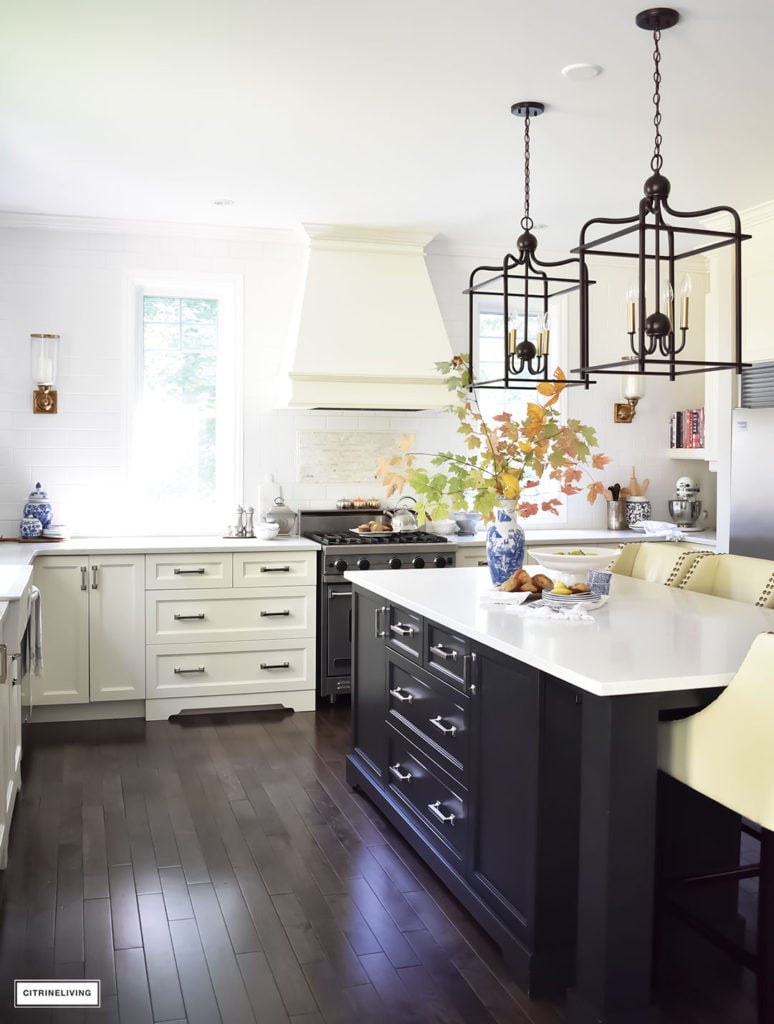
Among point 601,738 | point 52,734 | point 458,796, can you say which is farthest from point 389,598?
point 52,734

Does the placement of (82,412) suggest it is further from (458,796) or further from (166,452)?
(458,796)

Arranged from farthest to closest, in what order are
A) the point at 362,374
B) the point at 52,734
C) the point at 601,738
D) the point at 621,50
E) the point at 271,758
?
the point at 362,374 → the point at 52,734 → the point at 271,758 → the point at 621,50 → the point at 601,738

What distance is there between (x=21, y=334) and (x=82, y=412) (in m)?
0.54

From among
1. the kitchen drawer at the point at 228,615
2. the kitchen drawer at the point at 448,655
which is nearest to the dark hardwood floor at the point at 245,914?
the kitchen drawer at the point at 448,655

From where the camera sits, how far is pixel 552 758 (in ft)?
7.80

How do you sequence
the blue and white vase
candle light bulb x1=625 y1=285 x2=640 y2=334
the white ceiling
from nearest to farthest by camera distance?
candle light bulb x1=625 y1=285 x2=640 y2=334 < the white ceiling < the blue and white vase

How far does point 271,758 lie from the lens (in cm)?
439

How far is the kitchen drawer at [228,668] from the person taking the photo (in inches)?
200

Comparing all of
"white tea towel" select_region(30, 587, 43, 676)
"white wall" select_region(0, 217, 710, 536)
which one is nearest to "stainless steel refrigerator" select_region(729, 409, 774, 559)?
"white wall" select_region(0, 217, 710, 536)

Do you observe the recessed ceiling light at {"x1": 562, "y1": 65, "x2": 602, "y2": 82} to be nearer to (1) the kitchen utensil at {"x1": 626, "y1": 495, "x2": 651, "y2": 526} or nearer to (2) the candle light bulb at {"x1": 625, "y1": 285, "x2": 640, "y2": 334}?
(2) the candle light bulb at {"x1": 625, "y1": 285, "x2": 640, "y2": 334}

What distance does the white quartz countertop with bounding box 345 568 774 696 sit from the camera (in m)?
2.14

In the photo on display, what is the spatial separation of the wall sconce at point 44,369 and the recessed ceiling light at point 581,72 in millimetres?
3281

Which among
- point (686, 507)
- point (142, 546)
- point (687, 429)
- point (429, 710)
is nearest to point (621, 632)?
point (429, 710)

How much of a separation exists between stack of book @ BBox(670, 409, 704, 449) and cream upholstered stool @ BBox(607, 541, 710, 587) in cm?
259
